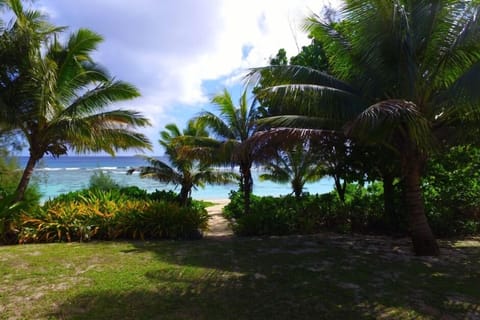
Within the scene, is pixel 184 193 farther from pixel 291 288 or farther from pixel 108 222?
pixel 291 288

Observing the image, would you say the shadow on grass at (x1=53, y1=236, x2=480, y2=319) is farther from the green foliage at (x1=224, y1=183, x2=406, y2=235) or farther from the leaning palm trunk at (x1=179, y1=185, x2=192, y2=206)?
the leaning palm trunk at (x1=179, y1=185, x2=192, y2=206)

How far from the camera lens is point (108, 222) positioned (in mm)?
8312

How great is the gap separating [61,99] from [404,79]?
26.8 feet

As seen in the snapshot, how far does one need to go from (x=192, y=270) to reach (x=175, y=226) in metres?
3.10

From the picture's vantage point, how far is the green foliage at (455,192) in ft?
29.8

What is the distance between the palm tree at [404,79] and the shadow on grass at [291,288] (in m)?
1.51

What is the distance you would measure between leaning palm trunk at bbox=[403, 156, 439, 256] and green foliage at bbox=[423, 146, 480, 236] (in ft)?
8.35

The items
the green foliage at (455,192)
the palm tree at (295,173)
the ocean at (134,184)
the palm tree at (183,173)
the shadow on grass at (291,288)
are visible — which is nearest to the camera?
the shadow on grass at (291,288)

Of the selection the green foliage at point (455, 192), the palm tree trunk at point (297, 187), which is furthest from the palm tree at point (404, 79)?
the palm tree trunk at point (297, 187)

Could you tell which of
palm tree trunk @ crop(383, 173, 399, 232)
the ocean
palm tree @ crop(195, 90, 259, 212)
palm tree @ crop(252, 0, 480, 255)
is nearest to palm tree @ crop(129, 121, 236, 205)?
the ocean

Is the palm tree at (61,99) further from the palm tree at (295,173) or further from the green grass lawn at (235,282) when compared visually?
the palm tree at (295,173)

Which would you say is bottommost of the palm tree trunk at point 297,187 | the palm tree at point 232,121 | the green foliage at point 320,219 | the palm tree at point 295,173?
the green foliage at point 320,219

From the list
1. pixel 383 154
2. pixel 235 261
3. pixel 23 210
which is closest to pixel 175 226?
pixel 235 261

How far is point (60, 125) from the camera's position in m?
8.80
